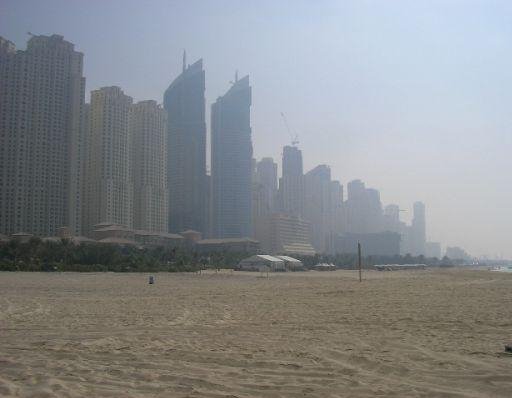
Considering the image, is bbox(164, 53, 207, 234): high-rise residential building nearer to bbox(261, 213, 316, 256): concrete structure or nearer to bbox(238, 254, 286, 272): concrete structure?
bbox(261, 213, 316, 256): concrete structure

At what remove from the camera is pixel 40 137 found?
9244cm

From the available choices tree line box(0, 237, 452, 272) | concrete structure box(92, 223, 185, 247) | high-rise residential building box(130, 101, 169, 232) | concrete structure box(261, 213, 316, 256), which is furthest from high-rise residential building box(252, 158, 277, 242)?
tree line box(0, 237, 452, 272)

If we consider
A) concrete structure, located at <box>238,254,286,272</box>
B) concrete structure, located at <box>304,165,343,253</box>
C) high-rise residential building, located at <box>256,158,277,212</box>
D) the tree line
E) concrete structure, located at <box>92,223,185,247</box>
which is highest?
high-rise residential building, located at <box>256,158,277,212</box>

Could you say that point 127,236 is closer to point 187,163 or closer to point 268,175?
point 187,163

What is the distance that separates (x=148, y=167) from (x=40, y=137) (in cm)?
3258

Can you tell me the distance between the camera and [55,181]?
92062mm

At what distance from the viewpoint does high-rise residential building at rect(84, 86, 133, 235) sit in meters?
107

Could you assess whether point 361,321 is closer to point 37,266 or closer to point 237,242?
point 37,266

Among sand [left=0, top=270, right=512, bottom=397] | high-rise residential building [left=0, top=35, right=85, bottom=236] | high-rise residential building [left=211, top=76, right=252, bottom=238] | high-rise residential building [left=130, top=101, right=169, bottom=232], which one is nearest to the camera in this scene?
sand [left=0, top=270, right=512, bottom=397]

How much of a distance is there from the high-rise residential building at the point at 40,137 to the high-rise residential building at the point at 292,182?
98.2m

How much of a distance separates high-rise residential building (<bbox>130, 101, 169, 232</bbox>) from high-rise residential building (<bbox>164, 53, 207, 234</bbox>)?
2483cm

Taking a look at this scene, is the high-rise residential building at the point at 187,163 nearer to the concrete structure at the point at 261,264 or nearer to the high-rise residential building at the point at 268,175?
the high-rise residential building at the point at 268,175

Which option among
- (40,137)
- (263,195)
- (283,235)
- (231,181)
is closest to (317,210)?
(263,195)

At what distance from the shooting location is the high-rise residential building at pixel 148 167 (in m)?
119
